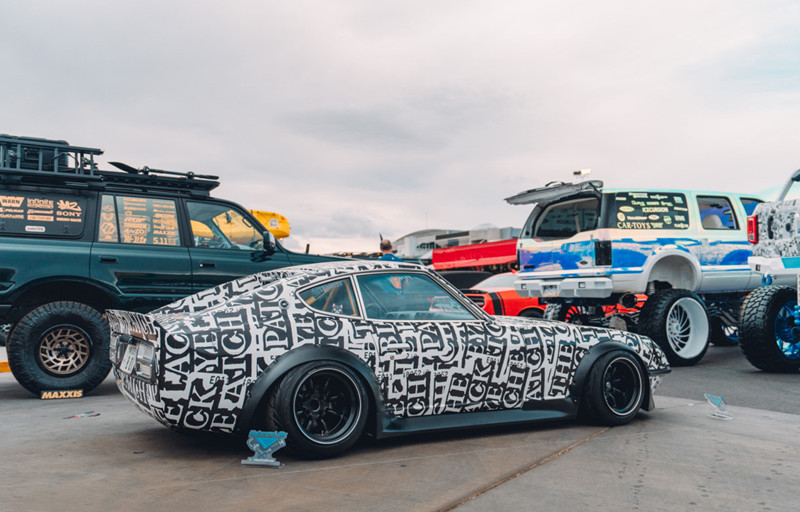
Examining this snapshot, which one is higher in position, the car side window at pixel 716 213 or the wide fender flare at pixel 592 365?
the car side window at pixel 716 213

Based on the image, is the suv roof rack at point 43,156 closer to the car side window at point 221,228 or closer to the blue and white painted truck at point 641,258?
the car side window at point 221,228

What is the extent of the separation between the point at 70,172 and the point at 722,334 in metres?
10.3

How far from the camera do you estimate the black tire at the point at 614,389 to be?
482 cm

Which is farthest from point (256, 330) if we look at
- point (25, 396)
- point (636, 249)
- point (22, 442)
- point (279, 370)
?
point (636, 249)

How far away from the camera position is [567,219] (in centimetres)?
941

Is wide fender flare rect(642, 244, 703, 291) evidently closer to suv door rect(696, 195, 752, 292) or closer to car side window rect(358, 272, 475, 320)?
suv door rect(696, 195, 752, 292)

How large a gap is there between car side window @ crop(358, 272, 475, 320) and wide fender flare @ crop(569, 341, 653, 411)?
0.89 m

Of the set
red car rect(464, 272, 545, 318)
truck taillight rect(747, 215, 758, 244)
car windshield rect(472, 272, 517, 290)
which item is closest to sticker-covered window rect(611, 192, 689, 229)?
truck taillight rect(747, 215, 758, 244)

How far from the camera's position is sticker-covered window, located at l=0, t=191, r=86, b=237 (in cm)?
659

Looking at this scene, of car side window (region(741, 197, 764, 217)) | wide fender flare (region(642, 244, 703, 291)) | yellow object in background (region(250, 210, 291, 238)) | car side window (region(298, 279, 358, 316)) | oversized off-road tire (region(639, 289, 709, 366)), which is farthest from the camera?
yellow object in background (region(250, 210, 291, 238))

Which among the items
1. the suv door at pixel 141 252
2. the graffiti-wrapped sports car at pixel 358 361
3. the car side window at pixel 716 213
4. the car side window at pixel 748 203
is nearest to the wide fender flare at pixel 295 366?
the graffiti-wrapped sports car at pixel 358 361

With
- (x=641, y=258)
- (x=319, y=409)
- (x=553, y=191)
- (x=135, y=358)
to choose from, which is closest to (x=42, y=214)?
(x=135, y=358)

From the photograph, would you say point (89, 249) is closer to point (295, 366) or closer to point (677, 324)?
point (295, 366)

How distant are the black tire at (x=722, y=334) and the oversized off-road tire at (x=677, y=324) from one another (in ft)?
9.89
